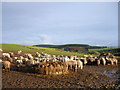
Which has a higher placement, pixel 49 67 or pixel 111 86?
pixel 49 67

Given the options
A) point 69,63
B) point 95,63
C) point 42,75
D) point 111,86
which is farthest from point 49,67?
point 95,63

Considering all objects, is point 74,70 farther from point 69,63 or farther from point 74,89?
point 74,89

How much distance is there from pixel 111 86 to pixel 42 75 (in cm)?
690

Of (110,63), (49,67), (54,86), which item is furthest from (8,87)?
(110,63)

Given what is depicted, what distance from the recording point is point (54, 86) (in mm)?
11672

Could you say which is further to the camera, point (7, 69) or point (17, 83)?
point (7, 69)

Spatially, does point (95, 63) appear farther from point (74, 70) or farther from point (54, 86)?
point (54, 86)

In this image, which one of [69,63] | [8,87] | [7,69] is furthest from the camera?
[69,63]

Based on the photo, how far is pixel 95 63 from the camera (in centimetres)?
2552

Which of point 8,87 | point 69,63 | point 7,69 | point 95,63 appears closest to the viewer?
point 8,87

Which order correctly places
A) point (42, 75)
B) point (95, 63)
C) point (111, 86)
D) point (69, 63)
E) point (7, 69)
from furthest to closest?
point (95, 63)
point (69, 63)
point (7, 69)
point (42, 75)
point (111, 86)

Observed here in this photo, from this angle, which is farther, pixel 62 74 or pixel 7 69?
pixel 7 69

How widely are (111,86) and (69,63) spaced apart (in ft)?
25.7

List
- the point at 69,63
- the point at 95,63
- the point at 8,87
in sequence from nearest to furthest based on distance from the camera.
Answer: the point at 8,87
the point at 69,63
the point at 95,63
